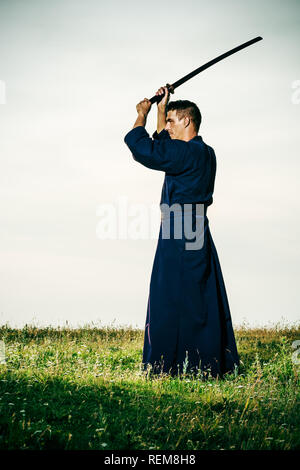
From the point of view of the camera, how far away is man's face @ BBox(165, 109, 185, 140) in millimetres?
6152

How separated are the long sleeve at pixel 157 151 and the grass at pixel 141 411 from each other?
263 cm

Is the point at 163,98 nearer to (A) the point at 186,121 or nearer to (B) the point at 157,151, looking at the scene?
(A) the point at 186,121

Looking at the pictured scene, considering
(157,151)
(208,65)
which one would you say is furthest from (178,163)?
(208,65)

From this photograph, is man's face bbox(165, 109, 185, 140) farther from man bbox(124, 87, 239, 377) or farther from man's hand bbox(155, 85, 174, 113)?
man bbox(124, 87, 239, 377)

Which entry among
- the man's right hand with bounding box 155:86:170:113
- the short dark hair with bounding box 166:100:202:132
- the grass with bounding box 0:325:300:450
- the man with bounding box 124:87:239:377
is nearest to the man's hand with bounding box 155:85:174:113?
the man's right hand with bounding box 155:86:170:113

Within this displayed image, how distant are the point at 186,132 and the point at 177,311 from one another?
95.1 inches

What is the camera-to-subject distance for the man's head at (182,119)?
6145mm

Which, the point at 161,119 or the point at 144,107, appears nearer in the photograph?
the point at 144,107

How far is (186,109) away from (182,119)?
15 cm

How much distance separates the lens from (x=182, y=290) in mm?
5820

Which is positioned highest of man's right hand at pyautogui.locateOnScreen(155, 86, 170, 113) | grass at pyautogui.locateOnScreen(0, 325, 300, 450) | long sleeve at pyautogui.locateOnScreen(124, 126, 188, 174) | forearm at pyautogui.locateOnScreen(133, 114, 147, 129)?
man's right hand at pyautogui.locateOnScreen(155, 86, 170, 113)
